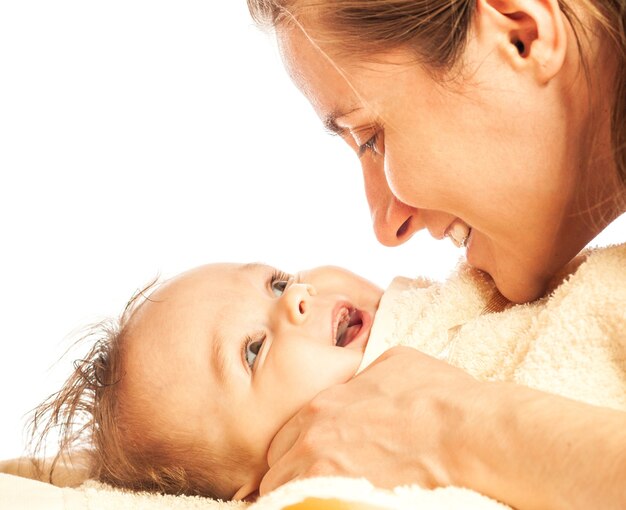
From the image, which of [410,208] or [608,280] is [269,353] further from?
[608,280]

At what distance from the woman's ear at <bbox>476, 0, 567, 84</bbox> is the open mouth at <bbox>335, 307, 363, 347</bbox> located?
0.57m

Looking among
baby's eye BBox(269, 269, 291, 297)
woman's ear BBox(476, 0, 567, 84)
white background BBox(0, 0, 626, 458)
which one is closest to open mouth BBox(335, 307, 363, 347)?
baby's eye BBox(269, 269, 291, 297)

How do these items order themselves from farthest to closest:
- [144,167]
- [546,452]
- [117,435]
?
[144,167], [117,435], [546,452]

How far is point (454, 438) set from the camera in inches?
45.9

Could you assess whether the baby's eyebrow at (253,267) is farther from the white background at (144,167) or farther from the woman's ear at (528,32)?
the white background at (144,167)

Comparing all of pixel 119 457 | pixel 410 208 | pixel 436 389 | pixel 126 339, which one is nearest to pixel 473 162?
pixel 410 208

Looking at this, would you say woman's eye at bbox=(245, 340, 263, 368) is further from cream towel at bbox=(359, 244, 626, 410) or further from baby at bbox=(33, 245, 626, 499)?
cream towel at bbox=(359, 244, 626, 410)

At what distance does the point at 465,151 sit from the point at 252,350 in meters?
0.52

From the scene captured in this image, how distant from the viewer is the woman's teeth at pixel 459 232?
5.29 ft

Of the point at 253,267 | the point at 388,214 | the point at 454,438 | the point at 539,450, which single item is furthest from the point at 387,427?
the point at 253,267

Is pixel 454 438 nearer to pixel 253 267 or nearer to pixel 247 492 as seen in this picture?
pixel 247 492

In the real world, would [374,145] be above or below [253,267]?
above

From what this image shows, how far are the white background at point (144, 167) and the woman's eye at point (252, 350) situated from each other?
1048 millimetres

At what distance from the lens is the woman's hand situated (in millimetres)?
1195
